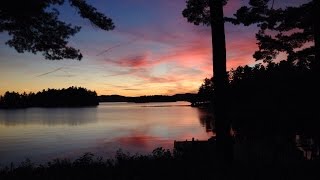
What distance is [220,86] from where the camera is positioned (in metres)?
12.7

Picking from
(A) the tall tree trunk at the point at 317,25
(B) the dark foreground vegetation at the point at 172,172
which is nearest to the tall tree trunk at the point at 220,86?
(B) the dark foreground vegetation at the point at 172,172

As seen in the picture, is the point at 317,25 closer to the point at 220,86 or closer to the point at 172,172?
the point at 220,86

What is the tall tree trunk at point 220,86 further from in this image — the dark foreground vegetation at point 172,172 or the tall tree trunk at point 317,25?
the tall tree trunk at point 317,25

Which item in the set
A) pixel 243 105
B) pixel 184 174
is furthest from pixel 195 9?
pixel 243 105

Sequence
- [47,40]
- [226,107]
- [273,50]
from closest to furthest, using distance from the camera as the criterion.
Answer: [226,107], [47,40], [273,50]

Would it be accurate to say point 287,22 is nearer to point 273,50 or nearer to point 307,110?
point 273,50

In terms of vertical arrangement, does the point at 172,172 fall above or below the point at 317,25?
below

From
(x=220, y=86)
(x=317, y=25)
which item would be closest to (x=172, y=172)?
(x=220, y=86)

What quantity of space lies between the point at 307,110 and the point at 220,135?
92.7 ft

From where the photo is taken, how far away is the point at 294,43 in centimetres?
1914

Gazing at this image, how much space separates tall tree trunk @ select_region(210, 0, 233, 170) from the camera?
1277cm

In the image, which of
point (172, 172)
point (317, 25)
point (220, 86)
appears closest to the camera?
point (172, 172)

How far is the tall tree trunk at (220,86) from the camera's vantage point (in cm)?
1277

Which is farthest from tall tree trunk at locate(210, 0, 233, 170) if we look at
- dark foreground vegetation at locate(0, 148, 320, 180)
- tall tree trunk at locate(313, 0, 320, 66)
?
tall tree trunk at locate(313, 0, 320, 66)
